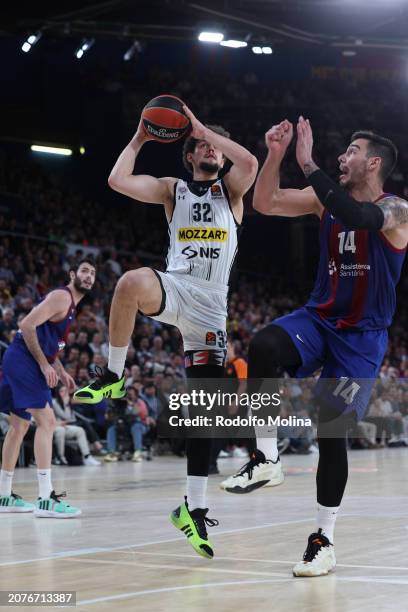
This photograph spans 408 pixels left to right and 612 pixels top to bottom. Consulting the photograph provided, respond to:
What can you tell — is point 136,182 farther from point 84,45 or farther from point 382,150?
point 84,45

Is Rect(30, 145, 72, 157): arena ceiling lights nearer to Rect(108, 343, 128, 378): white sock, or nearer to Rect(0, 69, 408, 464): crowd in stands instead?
Rect(0, 69, 408, 464): crowd in stands

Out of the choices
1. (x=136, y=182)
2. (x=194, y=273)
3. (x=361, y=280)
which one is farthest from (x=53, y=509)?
(x=361, y=280)

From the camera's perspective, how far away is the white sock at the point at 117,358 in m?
5.85

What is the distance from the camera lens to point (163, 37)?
23250mm

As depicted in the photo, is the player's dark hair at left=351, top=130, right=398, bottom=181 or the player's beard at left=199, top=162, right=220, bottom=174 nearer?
the player's dark hair at left=351, top=130, right=398, bottom=181

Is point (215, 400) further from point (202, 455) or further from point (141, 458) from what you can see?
point (141, 458)

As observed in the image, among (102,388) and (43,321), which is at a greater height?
(43,321)

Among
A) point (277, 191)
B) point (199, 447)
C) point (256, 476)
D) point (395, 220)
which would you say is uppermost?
point (277, 191)

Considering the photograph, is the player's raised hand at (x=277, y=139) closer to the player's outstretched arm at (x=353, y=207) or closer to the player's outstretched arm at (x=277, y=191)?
the player's outstretched arm at (x=277, y=191)

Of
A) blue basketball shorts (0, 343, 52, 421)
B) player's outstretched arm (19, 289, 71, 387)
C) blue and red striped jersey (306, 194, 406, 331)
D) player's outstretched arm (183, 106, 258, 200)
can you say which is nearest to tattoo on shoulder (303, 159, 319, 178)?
blue and red striped jersey (306, 194, 406, 331)

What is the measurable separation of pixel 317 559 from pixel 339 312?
55.3 inches

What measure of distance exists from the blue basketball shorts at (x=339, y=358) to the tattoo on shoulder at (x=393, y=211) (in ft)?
2.11

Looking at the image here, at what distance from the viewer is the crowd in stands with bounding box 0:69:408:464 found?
15891 millimetres

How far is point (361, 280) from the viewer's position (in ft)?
17.7
